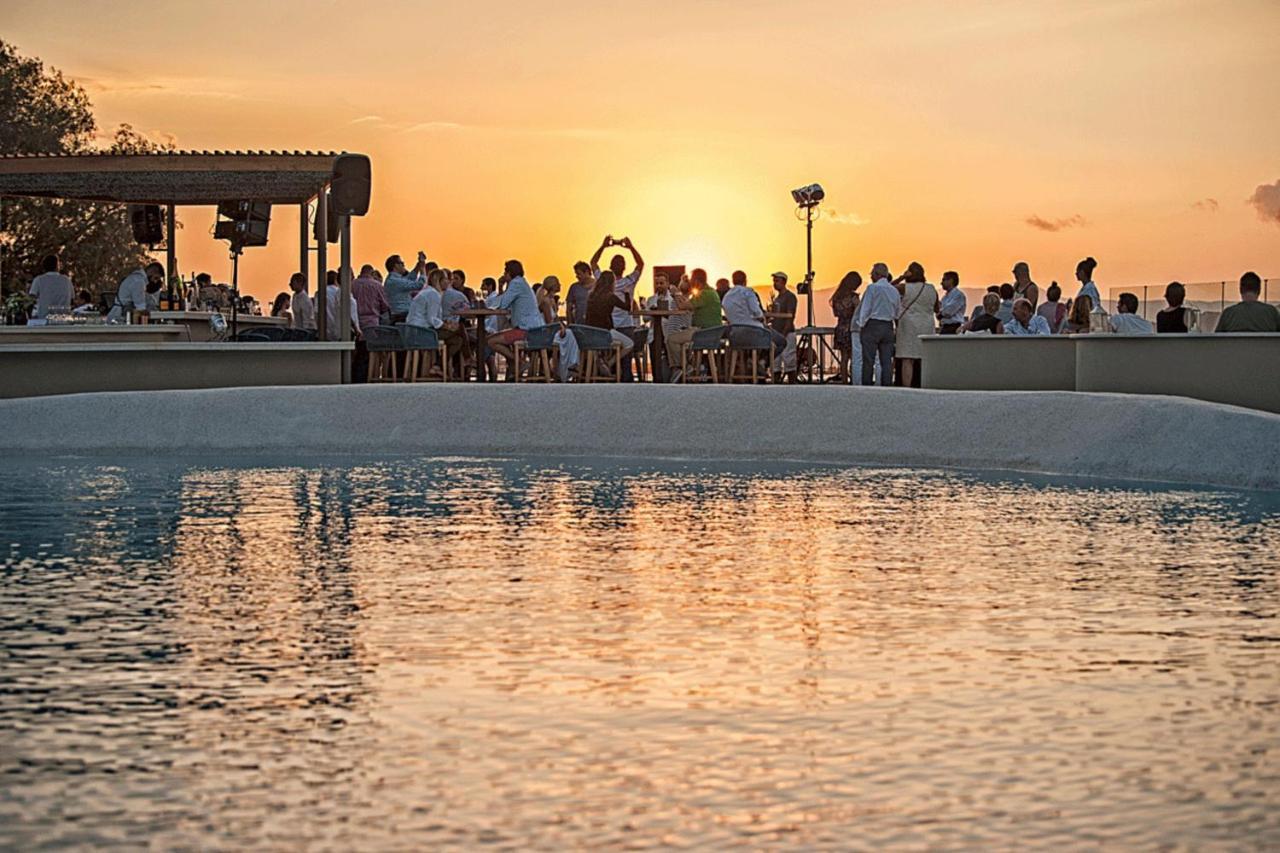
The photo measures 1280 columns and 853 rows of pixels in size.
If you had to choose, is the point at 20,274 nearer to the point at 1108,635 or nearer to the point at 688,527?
the point at 688,527

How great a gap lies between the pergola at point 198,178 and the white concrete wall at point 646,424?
122 inches

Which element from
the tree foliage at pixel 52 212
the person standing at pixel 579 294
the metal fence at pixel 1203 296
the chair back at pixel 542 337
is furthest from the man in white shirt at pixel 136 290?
the tree foliage at pixel 52 212

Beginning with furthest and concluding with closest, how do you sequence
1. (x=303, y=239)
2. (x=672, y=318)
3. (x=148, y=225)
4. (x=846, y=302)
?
1. (x=148, y=225)
2. (x=846, y=302)
3. (x=672, y=318)
4. (x=303, y=239)

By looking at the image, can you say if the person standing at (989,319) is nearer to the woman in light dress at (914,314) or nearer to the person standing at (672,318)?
the woman in light dress at (914,314)

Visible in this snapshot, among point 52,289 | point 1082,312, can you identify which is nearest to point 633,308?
point 1082,312

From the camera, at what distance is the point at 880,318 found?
1902 centimetres

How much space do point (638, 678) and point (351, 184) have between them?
12.7m

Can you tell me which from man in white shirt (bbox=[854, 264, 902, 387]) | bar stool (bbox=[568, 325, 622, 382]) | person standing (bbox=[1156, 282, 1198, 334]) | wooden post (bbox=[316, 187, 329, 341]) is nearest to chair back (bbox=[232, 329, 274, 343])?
wooden post (bbox=[316, 187, 329, 341])

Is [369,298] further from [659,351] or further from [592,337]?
[659,351]

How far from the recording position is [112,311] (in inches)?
774

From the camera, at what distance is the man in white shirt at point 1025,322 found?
18.4m

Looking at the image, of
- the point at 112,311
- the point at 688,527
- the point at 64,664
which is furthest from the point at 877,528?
the point at 112,311

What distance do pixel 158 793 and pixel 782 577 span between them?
3.28 metres

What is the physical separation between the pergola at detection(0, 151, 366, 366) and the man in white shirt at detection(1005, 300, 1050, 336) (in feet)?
A: 19.4
